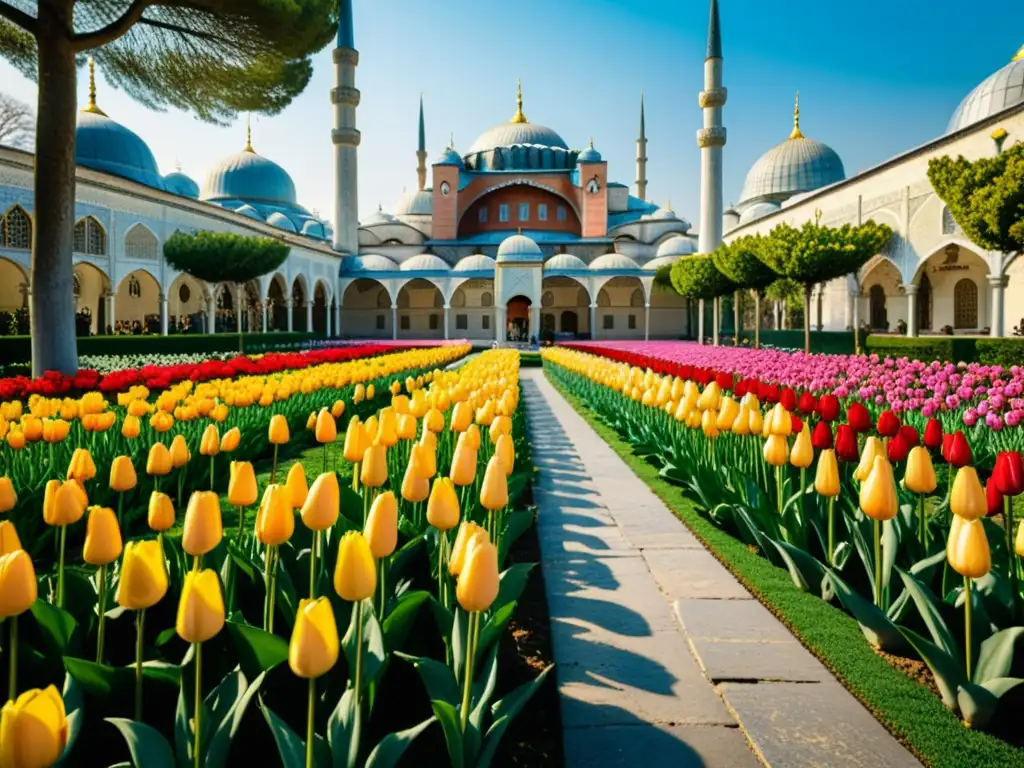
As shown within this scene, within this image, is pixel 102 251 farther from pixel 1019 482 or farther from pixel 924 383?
pixel 1019 482

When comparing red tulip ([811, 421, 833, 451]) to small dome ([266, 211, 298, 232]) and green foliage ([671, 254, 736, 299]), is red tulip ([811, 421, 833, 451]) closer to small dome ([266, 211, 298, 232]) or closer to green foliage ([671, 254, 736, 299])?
green foliage ([671, 254, 736, 299])

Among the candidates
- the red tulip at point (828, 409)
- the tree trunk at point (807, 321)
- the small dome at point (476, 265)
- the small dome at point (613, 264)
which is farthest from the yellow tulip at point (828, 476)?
the small dome at point (476, 265)

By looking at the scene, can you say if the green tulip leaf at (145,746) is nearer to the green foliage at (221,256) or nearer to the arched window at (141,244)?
the green foliage at (221,256)

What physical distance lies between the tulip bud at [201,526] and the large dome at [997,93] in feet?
101

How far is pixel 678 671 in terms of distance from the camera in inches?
91.8

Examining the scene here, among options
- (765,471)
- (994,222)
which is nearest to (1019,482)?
(765,471)

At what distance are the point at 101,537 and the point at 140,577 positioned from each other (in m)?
0.31

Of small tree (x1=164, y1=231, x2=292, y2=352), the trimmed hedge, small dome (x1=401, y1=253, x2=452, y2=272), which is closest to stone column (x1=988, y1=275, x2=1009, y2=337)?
small tree (x1=164, y1=231, x2=292, y2=352)

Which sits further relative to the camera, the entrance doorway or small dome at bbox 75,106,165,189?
the entrance doorway

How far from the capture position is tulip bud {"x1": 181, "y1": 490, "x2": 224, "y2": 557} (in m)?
1.69

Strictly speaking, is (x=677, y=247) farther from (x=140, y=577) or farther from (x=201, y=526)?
(x=140, y=577)

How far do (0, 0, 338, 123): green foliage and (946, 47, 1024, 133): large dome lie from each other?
2410cm

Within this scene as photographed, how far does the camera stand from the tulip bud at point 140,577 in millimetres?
1408

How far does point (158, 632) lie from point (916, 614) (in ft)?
7.92
